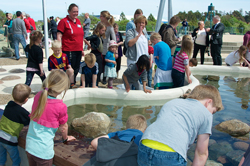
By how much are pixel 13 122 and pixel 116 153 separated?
52.6 inches

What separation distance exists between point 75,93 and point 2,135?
2.50m

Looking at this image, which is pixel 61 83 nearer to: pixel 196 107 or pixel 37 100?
pixel 37 100

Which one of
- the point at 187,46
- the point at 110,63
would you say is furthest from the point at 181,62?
the point at 110,63

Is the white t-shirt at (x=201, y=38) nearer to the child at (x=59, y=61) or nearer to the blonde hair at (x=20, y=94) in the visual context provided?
the child at (x=59, y=61)

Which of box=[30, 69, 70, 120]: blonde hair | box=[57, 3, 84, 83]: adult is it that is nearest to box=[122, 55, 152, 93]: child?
box=[57, 3, 84, 83]: adult

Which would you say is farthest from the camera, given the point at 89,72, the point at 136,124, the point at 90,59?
the point at 89,72

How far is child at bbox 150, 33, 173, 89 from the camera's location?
546 centimetres

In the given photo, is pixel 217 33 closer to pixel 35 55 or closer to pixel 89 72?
pixel 89 72

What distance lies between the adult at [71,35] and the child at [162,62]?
1784mm

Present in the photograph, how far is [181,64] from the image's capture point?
17.4ft

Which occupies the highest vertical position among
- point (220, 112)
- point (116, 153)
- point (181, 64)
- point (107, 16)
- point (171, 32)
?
point (107, 16)

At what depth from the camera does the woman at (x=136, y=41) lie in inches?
205

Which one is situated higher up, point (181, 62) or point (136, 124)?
point (181, 62)

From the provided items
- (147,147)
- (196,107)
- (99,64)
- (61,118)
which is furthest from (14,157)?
(99,64)
